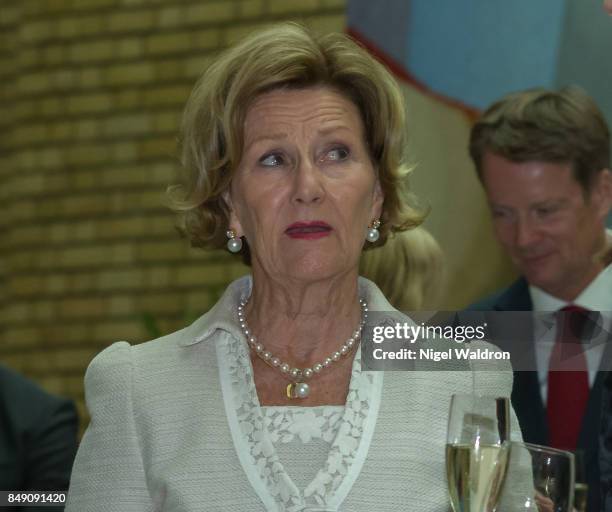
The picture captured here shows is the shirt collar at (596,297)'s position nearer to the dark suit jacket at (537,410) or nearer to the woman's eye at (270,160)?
the dark suit jacket at (537,410)

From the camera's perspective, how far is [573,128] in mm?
3180

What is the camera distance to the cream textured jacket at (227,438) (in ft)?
7.68

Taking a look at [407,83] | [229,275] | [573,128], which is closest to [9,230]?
[229,275]

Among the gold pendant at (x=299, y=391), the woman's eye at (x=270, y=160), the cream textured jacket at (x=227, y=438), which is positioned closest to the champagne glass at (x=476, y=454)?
the cream textured jacket at (x=227, y=438)

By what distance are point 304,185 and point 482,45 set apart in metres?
1.38

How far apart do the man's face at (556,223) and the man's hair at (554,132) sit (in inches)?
1.0

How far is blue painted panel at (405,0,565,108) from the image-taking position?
11.5 feet

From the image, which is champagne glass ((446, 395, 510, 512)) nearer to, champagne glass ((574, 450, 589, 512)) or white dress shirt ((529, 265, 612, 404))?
champagne glass ((574, 450, 589, 512))

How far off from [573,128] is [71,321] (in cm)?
303

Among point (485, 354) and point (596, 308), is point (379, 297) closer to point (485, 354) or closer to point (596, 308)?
point (485, 354)

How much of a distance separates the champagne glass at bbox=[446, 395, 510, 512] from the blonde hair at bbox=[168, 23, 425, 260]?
83 centimetres

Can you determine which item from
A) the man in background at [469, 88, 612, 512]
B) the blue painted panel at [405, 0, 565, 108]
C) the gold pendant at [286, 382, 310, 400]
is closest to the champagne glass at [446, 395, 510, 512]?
the gold pendant at [286, 382, 310, 400]

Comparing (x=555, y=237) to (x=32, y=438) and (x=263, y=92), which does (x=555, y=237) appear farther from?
(x=32, y=438)

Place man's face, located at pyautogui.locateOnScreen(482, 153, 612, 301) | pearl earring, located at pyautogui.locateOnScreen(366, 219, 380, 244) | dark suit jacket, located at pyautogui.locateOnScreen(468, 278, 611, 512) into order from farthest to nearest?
man's face, located at pyautogui.locateOnScreen(482, 153, 612, 301) < dark suit jacket, located at pyautogui.locateOnScreen(468, 278, 611, 512) < pearl earring, located at pyautogui.locateOnScreen(366, 219, 380, 244)
